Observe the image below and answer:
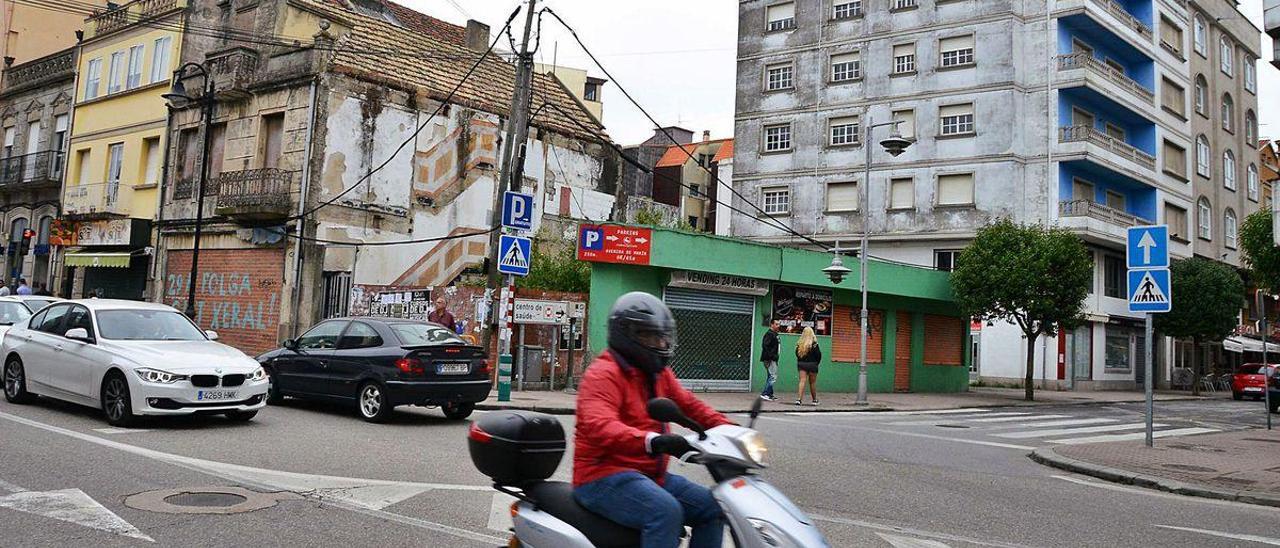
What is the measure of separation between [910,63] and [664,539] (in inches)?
1412

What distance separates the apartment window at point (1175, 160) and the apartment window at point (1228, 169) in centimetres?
483

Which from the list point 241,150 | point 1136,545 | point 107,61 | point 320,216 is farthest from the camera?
point 107,61

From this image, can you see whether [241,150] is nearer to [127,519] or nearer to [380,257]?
[380,257]

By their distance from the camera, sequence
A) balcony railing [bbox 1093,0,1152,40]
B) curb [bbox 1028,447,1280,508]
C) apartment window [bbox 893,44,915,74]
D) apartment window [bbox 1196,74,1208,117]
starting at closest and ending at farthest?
1. curb [bbox 1028,447,1280,508]
2. balcony railing [bbox 1093,0,1152,40]
3. apartment window [bbox 893,44,915,74]
4. apartment window [bbox 1196,74,1208,117]

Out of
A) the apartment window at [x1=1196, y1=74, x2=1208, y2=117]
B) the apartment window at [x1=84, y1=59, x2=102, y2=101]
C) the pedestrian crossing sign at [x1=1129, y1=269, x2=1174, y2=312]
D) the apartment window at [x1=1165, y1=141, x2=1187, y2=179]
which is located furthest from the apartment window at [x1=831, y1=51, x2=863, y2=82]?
the apartment window at [x1=84, y1=59, x2=102, y2=101]

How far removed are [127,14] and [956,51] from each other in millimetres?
29550

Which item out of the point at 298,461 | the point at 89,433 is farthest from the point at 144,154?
the point at 298,461

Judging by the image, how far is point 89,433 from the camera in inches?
388

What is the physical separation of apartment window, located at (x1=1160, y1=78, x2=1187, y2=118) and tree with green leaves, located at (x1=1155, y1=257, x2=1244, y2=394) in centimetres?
788

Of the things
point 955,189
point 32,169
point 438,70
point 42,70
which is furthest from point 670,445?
point 42,70

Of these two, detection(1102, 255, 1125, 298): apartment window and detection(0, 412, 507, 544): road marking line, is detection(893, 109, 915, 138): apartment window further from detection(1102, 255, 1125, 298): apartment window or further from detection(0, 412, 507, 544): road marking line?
detection(0, 412, 507, 544): road marking line

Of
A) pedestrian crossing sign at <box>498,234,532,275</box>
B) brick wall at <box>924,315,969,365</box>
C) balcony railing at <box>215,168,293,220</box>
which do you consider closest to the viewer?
pedestrian crossing sign at <box>498,234,532,275</box>

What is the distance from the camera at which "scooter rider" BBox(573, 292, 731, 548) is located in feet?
12.2

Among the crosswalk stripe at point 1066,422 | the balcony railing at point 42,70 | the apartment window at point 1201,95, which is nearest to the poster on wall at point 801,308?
the crosswalk stripe at point 1066,422
